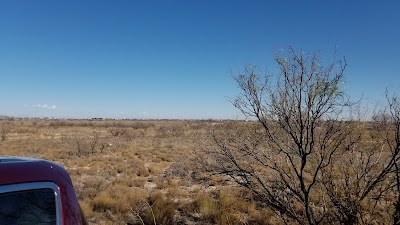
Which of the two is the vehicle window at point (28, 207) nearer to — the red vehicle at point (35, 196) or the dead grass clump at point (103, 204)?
the red vehicle at point (35, 196)

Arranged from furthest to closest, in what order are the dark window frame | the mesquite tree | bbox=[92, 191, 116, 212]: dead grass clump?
bbox=[92, 191, 116, 212]: dead grass clump < the mesquite tree < the dark window frame

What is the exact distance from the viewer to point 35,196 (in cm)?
164

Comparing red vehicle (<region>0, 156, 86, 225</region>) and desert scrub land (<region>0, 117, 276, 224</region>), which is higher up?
red vehicle (<region>0, 156, 86, 225</region>)

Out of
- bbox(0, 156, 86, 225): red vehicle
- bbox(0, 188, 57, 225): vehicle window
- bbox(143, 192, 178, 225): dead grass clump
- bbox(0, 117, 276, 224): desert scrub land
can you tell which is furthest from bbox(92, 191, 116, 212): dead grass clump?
bbox(0, 188, 57, 225): vehicle window

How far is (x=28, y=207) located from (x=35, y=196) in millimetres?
61

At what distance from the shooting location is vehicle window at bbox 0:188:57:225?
1514mm

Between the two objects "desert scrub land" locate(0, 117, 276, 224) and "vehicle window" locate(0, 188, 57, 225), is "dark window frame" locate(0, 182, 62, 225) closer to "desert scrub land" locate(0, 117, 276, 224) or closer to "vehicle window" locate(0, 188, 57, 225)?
"vehicle window" locate(0, 188, 57, 225)

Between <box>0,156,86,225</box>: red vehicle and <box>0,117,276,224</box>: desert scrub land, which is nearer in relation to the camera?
<box>0,156,86,225</box>: red vehicle

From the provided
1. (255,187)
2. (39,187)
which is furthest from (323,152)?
(39,187)

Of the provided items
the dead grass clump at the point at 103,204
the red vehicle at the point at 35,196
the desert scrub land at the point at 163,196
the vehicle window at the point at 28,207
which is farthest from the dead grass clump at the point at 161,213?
the vehicle window at the point at 28,207

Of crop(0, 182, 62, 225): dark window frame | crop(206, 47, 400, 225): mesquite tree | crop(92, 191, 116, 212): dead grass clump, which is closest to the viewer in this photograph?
crop(0, 182, 62, 225): dark window frame

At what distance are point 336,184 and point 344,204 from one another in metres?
0.42

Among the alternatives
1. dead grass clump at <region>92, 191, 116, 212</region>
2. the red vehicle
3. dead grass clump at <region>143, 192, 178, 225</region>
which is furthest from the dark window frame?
dead grass clump at <region>92, 191, 116, 212</region>

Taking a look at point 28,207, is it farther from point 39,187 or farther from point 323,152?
point 323,152
